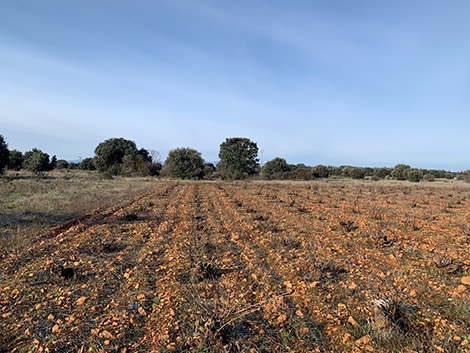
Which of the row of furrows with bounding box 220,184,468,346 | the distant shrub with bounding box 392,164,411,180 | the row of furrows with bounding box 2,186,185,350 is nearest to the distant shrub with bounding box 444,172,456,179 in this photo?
the distant shrub with bounding box 392,164,411,180

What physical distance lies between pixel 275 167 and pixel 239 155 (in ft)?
25.3

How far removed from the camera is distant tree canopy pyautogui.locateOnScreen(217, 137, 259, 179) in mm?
52438

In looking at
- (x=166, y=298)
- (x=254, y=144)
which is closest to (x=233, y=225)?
(x=166, y=298)

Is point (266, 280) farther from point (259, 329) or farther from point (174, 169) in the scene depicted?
point (174, 169)

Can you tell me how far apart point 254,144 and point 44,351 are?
5254cm

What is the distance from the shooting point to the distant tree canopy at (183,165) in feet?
143

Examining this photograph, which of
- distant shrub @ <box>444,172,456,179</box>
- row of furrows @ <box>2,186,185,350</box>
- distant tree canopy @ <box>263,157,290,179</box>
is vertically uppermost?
distant tree canopy @ <box>263,157,290,179</box>

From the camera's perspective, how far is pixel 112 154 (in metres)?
52.2

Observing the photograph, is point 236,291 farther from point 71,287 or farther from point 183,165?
point 183,165

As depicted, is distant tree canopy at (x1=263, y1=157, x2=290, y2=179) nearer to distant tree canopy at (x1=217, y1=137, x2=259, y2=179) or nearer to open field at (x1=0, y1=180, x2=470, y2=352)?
distant tree canopy at (x1=217, y1=137, x2=259, y2=179)

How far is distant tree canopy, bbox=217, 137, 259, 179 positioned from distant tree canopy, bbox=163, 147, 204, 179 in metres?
8.27

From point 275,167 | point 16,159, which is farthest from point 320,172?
point 16,159

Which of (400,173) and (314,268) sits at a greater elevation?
(400,173)

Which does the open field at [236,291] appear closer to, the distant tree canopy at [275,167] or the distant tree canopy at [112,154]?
the distant tree canopy at [275,167]
